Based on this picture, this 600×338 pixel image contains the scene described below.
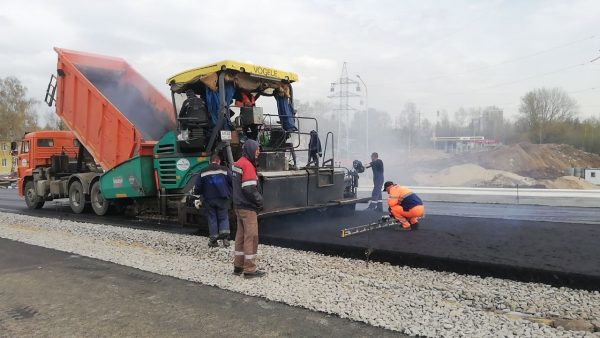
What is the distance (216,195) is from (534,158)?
128ft

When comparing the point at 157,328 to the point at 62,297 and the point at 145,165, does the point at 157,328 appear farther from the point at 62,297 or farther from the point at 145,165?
the point at 145,165

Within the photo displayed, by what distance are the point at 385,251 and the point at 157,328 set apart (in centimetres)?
311

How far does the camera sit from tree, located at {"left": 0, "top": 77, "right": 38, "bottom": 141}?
173 feet

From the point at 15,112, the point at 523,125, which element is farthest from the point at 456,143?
the point at 15,112

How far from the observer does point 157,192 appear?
31.8 ft

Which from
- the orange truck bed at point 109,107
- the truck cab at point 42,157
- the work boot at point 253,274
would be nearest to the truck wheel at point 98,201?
the orange truck bed at point 109,107

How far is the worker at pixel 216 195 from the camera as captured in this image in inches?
285

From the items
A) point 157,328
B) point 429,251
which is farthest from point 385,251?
point 157,328

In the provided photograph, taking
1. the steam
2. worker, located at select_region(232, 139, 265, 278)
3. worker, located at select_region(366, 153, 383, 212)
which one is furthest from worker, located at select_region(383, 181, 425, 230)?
the steam

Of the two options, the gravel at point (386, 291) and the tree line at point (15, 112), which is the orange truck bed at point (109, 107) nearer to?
the gravel at point (386, 291)

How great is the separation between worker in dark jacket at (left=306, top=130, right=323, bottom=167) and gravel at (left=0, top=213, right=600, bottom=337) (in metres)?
2.53

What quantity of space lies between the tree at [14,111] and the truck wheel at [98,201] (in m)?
48.5

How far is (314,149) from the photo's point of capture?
9.21 meters

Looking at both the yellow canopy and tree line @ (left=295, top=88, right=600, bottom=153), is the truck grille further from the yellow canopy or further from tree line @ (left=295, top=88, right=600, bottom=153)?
tree line @ (left=295, top=88, right=600, bottom=153)
